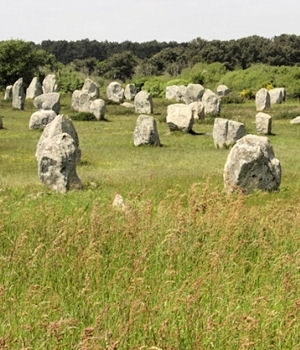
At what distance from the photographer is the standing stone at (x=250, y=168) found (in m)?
17.5

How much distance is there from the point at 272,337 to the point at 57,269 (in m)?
3.18

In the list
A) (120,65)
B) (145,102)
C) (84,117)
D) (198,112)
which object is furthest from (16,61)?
(120,65)

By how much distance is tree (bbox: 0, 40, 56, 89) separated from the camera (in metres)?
69.2

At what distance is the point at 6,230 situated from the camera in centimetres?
1055

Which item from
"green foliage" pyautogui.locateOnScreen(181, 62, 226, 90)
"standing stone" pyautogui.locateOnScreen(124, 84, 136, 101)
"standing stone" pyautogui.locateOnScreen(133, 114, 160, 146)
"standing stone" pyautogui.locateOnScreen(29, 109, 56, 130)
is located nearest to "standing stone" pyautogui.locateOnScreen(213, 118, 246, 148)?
"standing stone" pyautogui.locateOnScreen(133, 114, 160, 146)

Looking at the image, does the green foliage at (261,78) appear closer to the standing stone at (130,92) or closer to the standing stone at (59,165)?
the standing stone at (130,92)

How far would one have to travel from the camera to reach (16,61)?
70.1 metres

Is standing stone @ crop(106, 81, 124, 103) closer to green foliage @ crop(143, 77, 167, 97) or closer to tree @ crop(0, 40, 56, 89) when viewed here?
green foliage @ crop(143, 77, 167, 97)

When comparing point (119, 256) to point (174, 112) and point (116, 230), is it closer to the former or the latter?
point (116, 230)

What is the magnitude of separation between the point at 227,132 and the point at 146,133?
162 inches

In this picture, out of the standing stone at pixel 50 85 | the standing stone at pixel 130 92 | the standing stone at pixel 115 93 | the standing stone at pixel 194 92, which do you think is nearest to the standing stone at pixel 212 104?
the standing stone at pixel 194 92

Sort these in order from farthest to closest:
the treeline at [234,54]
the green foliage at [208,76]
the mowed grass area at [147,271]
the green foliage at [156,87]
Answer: the treeline at [234,54], the green foliage at [208,76], the green foliage at [156,87], the mowed grass area at [147,271]

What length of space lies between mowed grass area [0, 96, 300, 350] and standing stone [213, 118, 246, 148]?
10205 millimetres

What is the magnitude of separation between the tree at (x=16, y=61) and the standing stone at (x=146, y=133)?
4281cm
